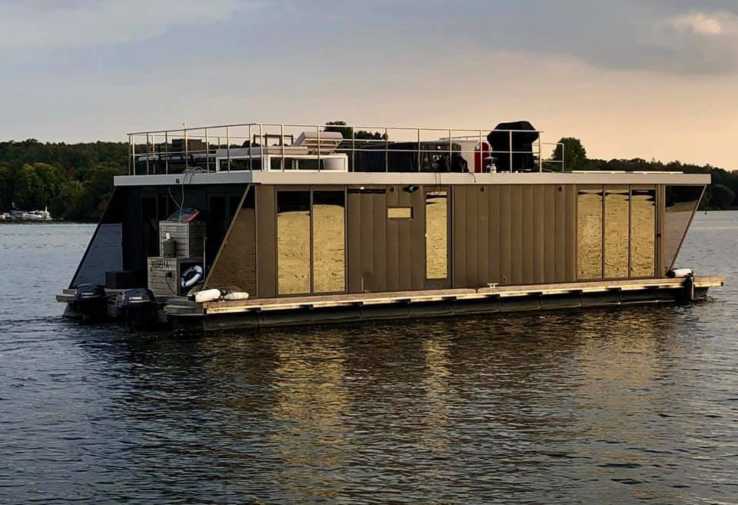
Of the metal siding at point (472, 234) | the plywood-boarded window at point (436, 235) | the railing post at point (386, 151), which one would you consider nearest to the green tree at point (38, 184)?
the railing post at point (386, 151)

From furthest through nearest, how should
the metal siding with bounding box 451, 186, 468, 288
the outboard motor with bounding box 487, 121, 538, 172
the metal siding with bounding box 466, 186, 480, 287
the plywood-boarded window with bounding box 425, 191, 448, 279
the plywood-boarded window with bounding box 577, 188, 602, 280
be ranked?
the outboard motor with bounding box 487, 121, 538, 172 < the plywood-boarded window with bounding box 577, 188, 602, 280 < the metal siding with bounding box 466, 186, 480, 287 < the metal siding with bounding box 451, 186, 468, 288 < the plywood-boarded window with bounding box 425, 191, 448, 279

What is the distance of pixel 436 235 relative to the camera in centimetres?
3350

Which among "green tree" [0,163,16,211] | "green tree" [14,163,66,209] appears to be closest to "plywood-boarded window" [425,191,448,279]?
"green tree" [14,163,66,209]

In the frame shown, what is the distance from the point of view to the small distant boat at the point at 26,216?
186m

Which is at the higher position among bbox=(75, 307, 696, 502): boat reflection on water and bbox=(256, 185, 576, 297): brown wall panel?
bbox=(256, 185, 576, 297): brown wall panel

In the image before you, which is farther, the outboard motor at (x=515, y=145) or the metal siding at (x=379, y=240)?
the outboard motor at (x=515, y=145)

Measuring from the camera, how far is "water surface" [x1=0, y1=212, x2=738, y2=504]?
16.4 m

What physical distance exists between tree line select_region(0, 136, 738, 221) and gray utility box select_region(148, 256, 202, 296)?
4855 inches

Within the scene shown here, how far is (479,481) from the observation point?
1645 centimetres

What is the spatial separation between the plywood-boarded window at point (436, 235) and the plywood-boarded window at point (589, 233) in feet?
15.6

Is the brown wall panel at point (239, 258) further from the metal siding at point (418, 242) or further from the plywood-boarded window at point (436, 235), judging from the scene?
the plywood-boarded window at point (436, 235)

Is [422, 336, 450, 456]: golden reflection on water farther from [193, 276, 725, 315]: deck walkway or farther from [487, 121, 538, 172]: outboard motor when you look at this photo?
[487, 121, 538, 172]: outboard motor

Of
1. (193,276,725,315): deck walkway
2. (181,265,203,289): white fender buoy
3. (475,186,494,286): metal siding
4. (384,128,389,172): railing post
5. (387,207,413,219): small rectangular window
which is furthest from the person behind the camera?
(475,186,494,286): metal siding

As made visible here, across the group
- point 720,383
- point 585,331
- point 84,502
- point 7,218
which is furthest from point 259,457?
point 7,218
